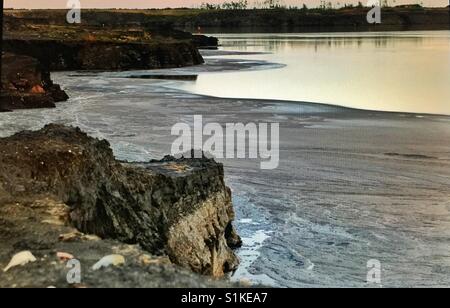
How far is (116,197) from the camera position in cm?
927

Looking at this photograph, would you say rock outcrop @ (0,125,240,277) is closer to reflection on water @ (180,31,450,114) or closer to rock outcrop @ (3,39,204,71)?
reflection on water @ (180,31,450,114)

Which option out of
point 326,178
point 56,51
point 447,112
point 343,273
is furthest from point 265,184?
point 56,51

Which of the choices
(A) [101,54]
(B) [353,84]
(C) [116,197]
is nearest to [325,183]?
(C) [116,197]

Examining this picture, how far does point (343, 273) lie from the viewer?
34.0 feet

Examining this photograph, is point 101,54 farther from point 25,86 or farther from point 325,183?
point 325,183

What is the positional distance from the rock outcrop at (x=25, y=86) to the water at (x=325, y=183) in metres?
0.99

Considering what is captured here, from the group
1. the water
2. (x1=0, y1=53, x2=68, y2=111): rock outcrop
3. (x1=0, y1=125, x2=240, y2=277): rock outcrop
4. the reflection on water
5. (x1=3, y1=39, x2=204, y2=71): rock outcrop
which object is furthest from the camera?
(x1=3, y1=39, x2=204, y2=71): rock outcrop

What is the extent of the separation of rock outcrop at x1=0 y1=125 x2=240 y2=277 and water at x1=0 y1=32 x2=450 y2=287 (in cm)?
106

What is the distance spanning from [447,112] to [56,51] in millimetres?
41285

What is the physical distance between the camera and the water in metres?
10.9

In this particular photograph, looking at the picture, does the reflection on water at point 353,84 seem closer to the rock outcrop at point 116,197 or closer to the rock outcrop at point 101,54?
the rock outcrop at point 101,54

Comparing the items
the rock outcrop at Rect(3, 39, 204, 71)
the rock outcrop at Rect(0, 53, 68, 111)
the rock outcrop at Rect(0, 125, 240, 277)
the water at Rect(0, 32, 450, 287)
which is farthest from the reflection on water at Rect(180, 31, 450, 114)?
the rock outcrop at Rect(0, 125, 240, 277)

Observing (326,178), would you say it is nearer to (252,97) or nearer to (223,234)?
(223,234)

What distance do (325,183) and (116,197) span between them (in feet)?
26.8
